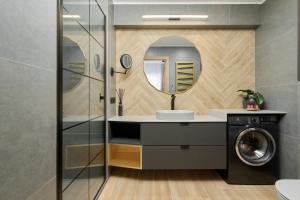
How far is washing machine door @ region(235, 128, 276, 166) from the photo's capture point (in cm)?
238

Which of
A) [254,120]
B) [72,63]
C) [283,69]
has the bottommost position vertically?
[254,120]

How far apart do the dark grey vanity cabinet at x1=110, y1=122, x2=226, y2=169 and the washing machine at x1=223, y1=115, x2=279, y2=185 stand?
0.10 m

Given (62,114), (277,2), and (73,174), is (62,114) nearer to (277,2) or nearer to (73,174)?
(73,174)

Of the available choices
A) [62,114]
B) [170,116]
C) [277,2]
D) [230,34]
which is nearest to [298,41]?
[277,2]

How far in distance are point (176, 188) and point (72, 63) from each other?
1829 millimetres

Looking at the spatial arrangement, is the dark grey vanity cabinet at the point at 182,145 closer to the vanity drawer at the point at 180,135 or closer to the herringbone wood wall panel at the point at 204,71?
the vanity drawer at the point at 180,135

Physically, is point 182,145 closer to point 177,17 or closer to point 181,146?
point 181,146

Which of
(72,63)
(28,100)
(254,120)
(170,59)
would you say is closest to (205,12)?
(170,59)

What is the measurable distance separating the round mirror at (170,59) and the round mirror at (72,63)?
60.3 inches

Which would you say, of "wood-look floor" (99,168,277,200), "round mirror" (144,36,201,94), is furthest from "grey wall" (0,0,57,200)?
"round mirror" (144,36,201,94)

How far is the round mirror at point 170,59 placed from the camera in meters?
3.06

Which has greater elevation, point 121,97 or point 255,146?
point 121,97

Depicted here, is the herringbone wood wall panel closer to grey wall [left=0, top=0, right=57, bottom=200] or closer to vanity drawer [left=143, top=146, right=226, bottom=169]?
vanity drawer [left=143, top=146, right=226, bottom=169]

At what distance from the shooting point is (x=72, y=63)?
146 cm
